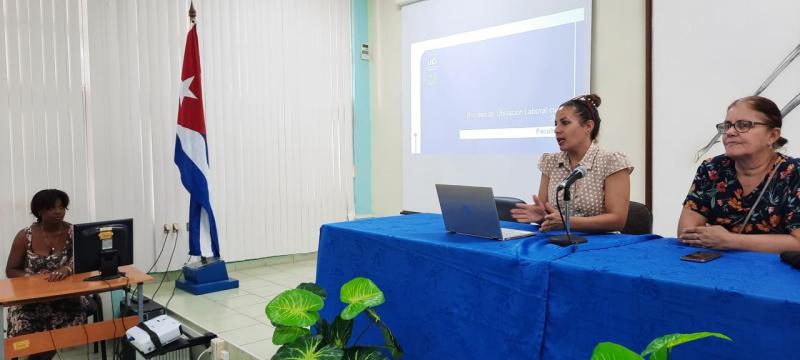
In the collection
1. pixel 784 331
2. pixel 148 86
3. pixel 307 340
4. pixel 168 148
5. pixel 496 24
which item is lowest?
pixel 307 340

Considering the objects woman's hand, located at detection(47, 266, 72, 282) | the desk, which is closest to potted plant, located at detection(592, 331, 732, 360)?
the desk

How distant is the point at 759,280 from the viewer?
3.93 ft

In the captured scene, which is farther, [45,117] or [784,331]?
[45,117]

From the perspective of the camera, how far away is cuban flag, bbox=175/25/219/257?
13.1 feet

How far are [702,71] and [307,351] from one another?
285 centimetres

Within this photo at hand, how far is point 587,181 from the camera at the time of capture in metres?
2.07

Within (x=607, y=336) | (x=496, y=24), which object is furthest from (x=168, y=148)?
(x=607, y=336)

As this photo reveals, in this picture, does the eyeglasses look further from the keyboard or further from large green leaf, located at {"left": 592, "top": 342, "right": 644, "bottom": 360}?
large green leaf, located at {"left": 592, "top": 342, "right": 644, "bottom": 360}

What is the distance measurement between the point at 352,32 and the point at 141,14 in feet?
6.63

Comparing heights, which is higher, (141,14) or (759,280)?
(141,14)

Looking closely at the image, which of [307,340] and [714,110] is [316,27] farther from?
[307,340]

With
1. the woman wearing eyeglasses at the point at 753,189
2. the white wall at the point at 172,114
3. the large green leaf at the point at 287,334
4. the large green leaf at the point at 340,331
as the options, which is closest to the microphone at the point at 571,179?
the woman wearing eyeglasses at the point at 753,189

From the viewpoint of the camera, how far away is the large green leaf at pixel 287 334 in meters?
1.43

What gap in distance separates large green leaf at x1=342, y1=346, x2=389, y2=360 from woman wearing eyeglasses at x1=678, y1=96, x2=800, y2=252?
3.22ft
